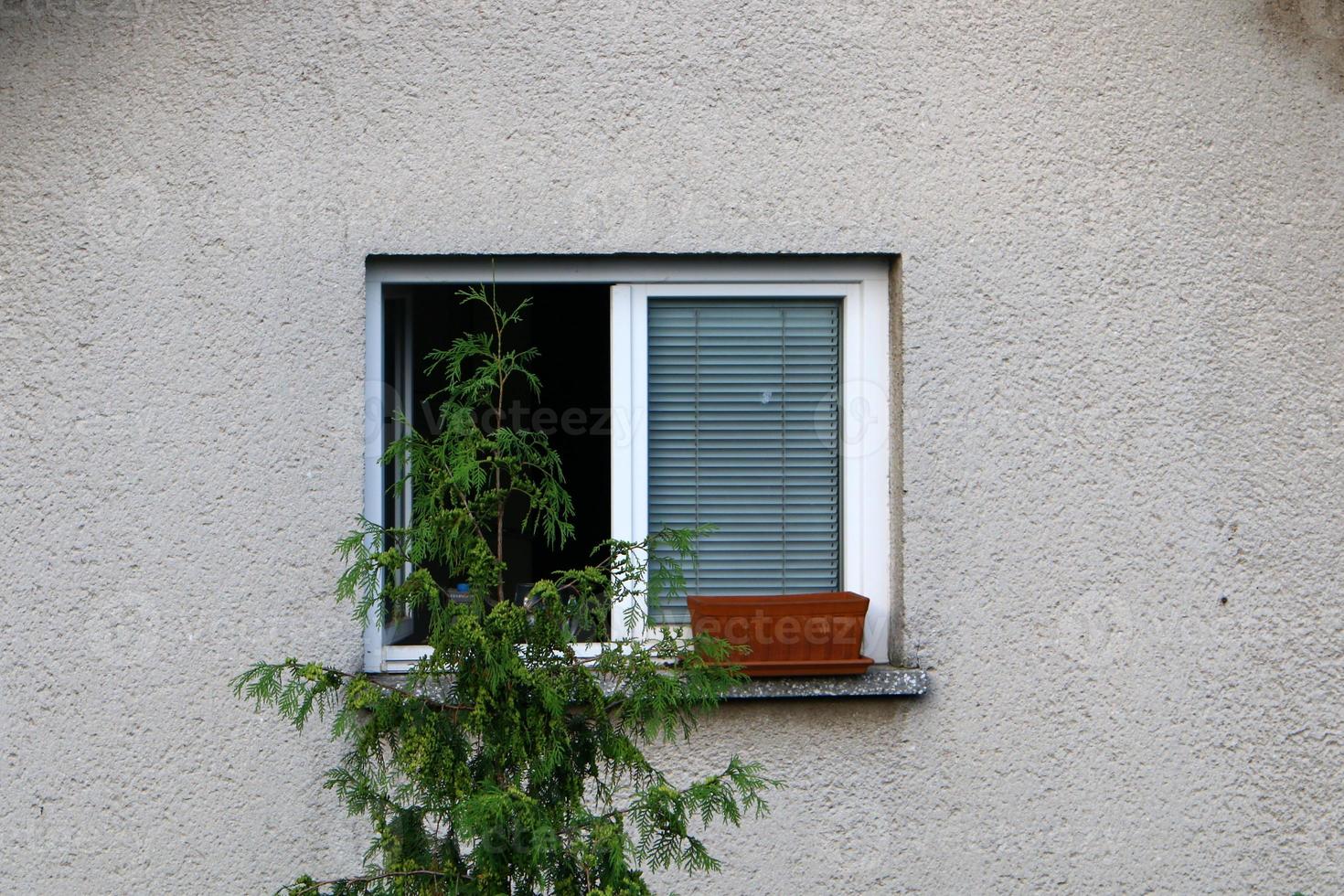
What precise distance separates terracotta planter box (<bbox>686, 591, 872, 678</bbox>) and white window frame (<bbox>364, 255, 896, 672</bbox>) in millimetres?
228

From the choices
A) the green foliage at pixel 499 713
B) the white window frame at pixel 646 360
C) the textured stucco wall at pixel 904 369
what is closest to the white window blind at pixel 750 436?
the white window frame at pixel 646 360

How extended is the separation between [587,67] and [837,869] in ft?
7.78

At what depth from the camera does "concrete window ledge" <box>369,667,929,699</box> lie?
3.40m

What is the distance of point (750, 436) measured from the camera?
3680mm

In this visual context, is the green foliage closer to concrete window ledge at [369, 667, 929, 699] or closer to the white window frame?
concrete window ledge at [369, 667, 929, 699]

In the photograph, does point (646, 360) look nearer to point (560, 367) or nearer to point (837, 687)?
point (560, 367)

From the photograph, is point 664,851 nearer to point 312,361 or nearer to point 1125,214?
point 312,361

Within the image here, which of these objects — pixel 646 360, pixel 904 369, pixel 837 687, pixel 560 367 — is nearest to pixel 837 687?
pixel 837 687

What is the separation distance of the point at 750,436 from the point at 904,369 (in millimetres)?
503

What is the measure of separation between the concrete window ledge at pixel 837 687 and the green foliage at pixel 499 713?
92 centimetres

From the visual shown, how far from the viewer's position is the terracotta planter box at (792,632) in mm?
3408

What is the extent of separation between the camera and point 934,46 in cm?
352

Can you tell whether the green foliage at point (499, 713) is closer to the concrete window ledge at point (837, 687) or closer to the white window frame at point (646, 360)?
the concrete window ledge at point (837, 687)

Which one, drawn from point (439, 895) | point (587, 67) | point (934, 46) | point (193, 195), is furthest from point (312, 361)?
point (934, 46)
